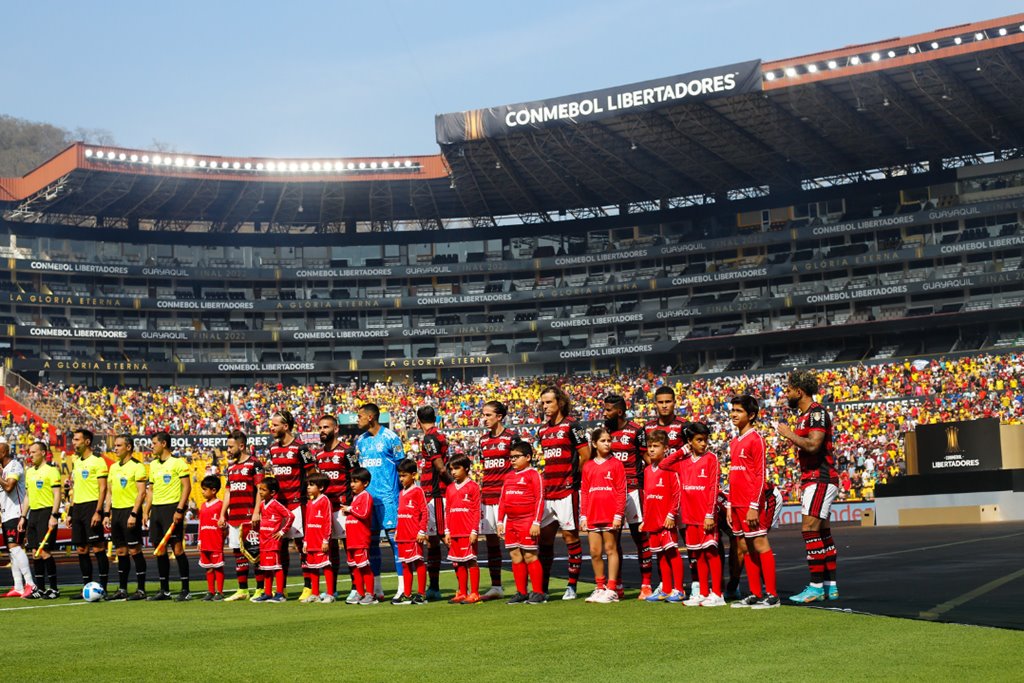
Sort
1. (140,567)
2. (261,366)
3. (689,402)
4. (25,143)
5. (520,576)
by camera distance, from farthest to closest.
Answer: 1. (25,143)
2. (261,366)
3. (689,402)
4. (140,567)
5. (520,576)

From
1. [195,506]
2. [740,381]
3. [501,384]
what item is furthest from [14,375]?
[740,381]

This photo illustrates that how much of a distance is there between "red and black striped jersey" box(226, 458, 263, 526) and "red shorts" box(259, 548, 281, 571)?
4.20 feet

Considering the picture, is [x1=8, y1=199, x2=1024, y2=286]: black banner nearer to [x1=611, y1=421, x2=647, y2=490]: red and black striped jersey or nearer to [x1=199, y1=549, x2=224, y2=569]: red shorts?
[x1=611, y1=421, x2=647, y2=490]: red and black striped jersey

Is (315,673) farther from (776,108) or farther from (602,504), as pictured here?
(776,108)

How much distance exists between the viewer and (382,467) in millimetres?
16219

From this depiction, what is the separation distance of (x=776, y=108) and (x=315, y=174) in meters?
27.9

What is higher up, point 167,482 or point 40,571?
point 167,482

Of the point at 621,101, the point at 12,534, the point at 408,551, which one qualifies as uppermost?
the point at 621,101

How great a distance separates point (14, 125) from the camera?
126 metres

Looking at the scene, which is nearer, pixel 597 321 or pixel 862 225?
pixel 862 225

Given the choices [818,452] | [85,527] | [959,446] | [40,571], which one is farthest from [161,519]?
[959,446]

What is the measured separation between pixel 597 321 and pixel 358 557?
59.3 metres

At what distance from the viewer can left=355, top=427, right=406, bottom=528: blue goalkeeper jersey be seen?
52.9ft

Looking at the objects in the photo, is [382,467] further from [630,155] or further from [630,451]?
[630,155]
